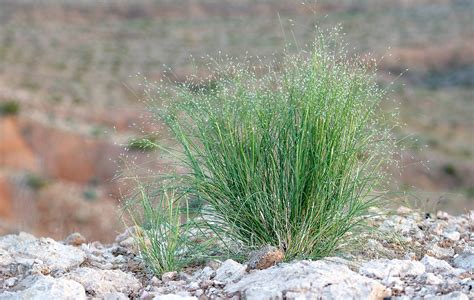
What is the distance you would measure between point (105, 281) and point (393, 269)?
4.84ft

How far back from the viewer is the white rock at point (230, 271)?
13.3 feet

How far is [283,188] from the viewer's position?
14.5 ft

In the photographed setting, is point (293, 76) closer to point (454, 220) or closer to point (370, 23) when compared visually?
point (454, 220)

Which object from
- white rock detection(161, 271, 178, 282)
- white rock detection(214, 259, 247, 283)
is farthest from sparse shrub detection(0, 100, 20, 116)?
white rock detection(214, 259, 247, 283)

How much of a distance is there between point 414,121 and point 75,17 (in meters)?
32.8

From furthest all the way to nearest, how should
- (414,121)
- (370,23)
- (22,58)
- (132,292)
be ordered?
1. (370,23)
2. (22,58)
3. (414,121)
4. (132,292)

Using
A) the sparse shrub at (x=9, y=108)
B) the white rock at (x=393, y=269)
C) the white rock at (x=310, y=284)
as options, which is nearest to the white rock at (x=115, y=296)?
the white rock at (x=310, y=284)

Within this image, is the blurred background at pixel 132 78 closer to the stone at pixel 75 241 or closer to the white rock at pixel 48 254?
the stone at pixel 75 241

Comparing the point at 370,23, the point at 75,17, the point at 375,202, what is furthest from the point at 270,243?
the point at 75,17

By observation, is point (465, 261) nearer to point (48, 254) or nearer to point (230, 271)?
point (230, 271)

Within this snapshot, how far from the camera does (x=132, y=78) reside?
41.9m

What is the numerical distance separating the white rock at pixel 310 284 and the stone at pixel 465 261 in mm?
744

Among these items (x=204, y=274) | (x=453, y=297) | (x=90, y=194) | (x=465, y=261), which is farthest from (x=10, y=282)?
(x=90, y=194)

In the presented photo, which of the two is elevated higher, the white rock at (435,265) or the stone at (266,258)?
the stone at (266,258)
